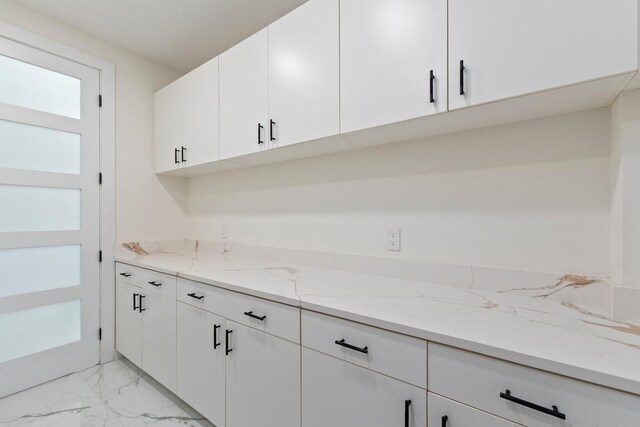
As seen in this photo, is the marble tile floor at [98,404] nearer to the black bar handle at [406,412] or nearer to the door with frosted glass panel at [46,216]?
the door with frosted glass panel at [46,216]

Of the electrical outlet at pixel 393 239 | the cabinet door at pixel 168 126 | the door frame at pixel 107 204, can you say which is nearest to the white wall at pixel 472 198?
the electrical outlet at pixel 393 239

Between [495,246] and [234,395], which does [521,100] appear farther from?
[234,395]

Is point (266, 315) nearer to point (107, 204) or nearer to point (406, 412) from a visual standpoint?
point (406, 412)

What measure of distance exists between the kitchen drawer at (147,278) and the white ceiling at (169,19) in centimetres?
166

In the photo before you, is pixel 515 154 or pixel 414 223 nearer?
pixel 515 154

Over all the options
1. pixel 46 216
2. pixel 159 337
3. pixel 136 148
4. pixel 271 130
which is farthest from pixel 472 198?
pixel 46 216

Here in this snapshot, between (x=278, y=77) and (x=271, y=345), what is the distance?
52.2 inches

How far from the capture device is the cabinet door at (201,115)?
192 cm

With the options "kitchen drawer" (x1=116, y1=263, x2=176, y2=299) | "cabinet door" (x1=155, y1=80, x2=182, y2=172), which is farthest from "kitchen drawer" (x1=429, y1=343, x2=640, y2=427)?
"cabinet door" (x1=155, y1=80, x2=182, y2=172)

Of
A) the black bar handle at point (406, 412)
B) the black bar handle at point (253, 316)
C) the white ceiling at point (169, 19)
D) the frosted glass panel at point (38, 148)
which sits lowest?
the black bar handle at point (406, 412)

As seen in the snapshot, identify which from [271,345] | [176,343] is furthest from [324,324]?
[176,343]

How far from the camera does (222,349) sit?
1412mm

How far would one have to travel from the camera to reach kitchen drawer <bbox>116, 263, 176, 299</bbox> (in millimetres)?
1710

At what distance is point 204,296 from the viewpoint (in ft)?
4.91
